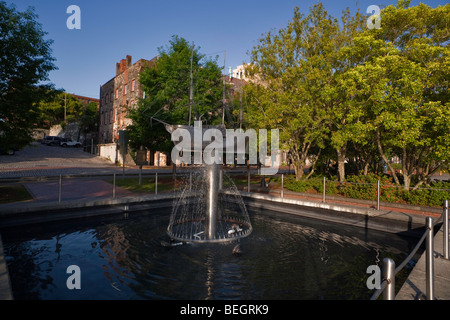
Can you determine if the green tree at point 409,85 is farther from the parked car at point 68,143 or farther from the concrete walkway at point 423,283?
the parked car at point 68,143

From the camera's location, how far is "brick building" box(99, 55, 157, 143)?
3866cm

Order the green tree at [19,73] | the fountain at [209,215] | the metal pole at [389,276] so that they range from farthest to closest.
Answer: the green tree at [19,73] < the fountain at [209,215] < the metal pole at [389,276]

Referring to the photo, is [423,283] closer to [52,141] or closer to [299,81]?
[299,81]

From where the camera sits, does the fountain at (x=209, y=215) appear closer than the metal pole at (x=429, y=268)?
No

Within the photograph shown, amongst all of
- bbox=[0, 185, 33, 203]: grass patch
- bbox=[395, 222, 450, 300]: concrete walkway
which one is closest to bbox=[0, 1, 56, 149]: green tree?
bbox=[0, 185, 33, 203]: grass patch

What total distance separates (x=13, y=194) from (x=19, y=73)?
236 inches

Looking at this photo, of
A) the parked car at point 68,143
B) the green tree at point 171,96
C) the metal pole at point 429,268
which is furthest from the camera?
the parked car at point 68,143

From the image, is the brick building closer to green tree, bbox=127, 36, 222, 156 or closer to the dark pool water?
green tree, bbox=127, 36, 222, 156

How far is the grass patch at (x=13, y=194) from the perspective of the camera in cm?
1220

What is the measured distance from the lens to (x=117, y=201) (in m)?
12.5

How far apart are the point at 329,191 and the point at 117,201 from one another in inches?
450

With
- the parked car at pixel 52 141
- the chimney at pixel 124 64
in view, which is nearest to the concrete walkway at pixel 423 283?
the chimney at pixel 124 64

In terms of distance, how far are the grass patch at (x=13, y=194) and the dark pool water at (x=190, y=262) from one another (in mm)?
3637
